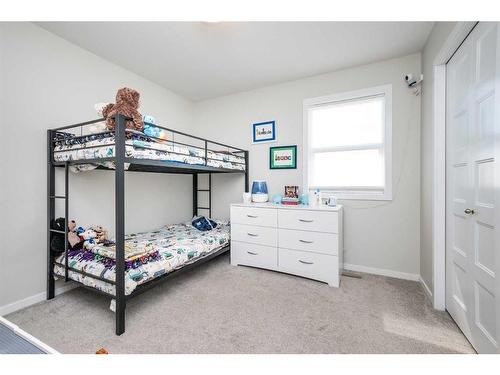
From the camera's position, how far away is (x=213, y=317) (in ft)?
5.33

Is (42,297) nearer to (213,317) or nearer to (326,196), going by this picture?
(213,317)

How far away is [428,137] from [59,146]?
325 centimetres

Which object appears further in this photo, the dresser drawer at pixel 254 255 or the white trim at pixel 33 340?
the dresser drawer at pixel 254 255

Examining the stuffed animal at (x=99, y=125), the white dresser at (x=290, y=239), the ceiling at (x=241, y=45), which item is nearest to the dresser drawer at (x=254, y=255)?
the white dresser at (x=290, y=239)

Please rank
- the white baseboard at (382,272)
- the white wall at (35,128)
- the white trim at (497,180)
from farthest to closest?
1. the white baseboard at (382,272)
2. the white wall at (35,128)
3. the white trim at (497,180)

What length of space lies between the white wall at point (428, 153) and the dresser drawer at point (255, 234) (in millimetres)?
1403

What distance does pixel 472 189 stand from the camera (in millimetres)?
1351

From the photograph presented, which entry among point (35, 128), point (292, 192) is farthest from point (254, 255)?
point (35, 128)

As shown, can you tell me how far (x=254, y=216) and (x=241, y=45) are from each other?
1.79m

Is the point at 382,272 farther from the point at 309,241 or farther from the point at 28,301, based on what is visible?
the point at 28,301

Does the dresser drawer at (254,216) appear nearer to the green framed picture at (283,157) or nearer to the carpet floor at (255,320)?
the carpet floor at (255,320)

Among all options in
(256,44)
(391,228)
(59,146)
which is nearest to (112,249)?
(59,146)

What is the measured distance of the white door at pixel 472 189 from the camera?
3.81 ft
